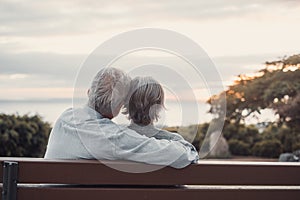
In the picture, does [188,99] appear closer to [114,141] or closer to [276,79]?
[114,141]

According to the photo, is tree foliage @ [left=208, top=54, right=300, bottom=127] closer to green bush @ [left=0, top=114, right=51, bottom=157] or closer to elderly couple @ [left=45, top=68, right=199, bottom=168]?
green bush @ [left=0, top=114, right=51, bottom=157]

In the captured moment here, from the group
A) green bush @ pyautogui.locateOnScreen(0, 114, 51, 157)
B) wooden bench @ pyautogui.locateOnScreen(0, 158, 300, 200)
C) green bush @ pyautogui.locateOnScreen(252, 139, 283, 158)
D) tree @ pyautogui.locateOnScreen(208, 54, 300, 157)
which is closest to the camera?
wooden bench @ pyautogui.locateOnScreen(0, 158, 300, 200)

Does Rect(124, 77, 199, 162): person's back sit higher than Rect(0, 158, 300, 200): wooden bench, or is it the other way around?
Rect(124, 77, 199, 162): person's back

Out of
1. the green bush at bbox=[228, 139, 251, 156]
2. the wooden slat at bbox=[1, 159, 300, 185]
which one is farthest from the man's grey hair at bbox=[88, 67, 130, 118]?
the green bush at bbox=[228, 139, 251, 156]

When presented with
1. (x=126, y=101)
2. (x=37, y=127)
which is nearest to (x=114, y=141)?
(x=126, y=101)

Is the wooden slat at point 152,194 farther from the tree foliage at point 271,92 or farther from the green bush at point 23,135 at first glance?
the tree foliage at point 271,92

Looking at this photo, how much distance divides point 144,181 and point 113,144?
0.15 metres

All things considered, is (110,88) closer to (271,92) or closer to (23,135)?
(23,135)

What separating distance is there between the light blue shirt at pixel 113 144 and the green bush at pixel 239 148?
10.6 m

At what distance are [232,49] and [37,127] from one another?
3.40 meters

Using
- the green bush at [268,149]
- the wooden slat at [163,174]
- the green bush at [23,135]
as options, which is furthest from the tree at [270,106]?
the wooden slat at [163,174]

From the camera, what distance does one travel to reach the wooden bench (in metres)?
2.20

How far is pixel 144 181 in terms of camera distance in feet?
7.50

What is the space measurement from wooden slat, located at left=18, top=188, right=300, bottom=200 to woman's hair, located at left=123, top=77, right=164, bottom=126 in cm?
23
